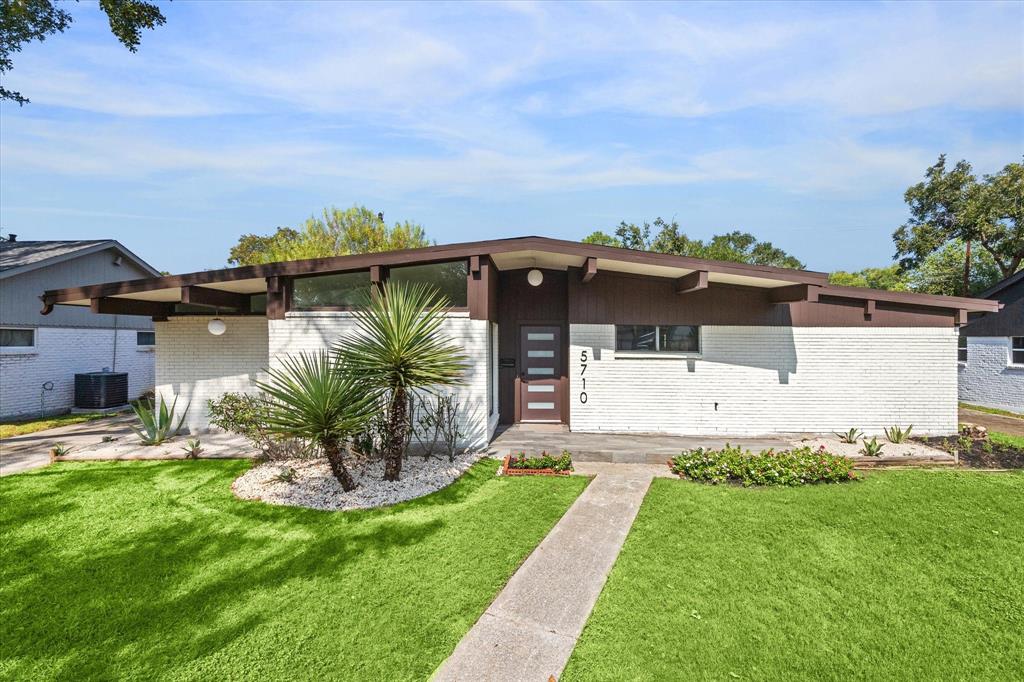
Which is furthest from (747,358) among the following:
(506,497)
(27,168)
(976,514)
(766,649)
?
(27,168)

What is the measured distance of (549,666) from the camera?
264cm

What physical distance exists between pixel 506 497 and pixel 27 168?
17.3m

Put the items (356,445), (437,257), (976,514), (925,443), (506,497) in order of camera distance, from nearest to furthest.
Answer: (976,514), (506,497), (356,445), (437,257), (925,443)

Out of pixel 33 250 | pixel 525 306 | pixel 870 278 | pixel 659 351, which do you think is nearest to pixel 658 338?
pixel 659 351

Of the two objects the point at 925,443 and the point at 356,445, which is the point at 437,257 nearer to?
the point at 356,445

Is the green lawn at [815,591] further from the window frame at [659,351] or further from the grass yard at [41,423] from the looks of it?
the grass yard at [41,423]

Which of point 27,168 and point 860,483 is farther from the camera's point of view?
point 27,168

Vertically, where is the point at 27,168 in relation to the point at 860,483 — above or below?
above

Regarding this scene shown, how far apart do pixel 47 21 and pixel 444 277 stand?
486 inches

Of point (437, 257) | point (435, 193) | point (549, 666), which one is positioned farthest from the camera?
point (435, 193)

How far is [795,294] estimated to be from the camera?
7.73 meters

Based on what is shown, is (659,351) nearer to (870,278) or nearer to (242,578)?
(242,578)

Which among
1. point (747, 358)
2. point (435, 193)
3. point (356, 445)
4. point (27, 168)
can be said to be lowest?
point (356, 445)

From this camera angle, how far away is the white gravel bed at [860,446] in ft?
22.3
